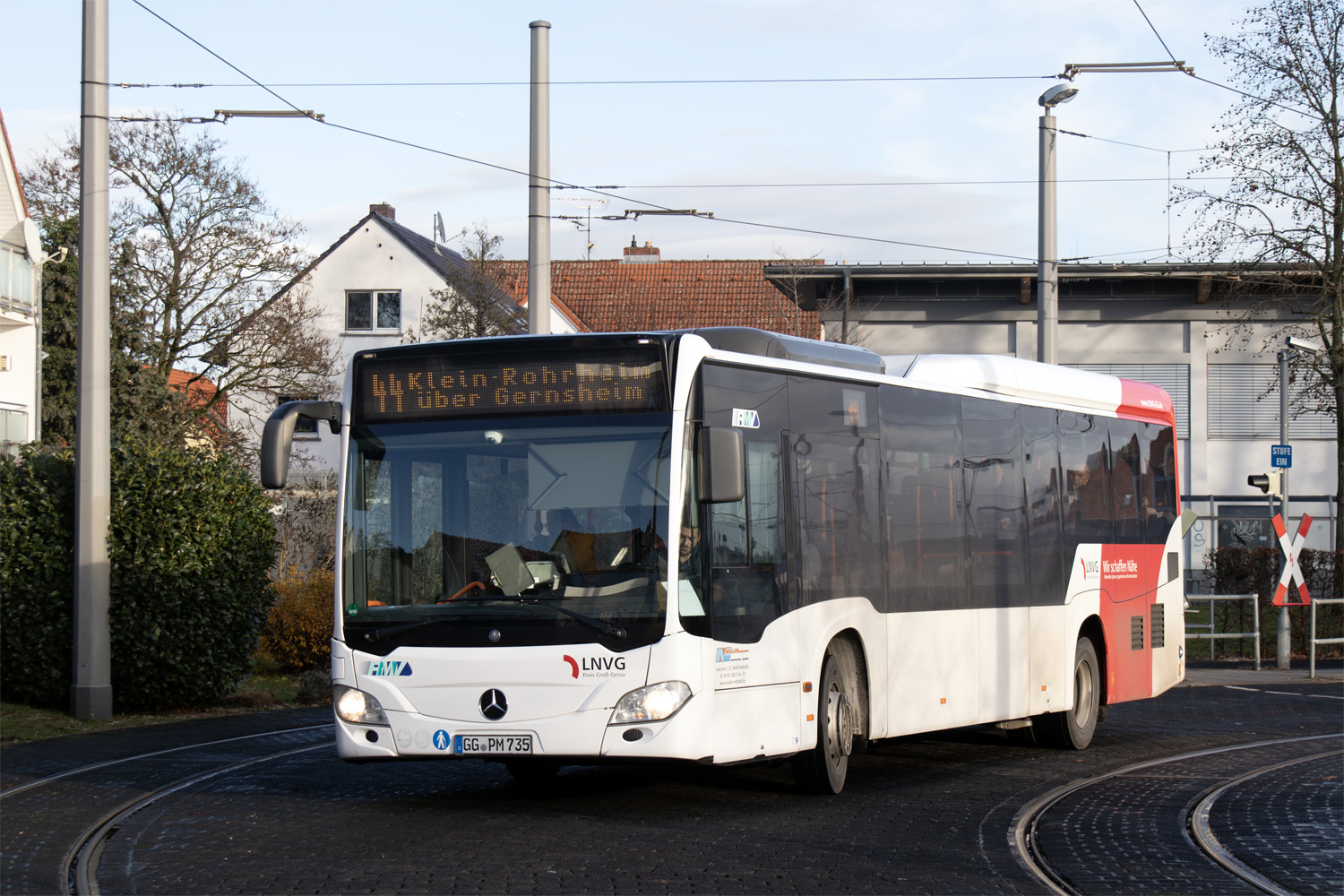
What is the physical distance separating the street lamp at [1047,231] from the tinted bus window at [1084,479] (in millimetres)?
5740

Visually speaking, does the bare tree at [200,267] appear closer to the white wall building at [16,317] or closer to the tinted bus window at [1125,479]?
the white wall building at [16,317]

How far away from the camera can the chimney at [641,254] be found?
2451 inches

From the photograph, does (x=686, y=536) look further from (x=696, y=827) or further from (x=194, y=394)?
(x=194, y=394)

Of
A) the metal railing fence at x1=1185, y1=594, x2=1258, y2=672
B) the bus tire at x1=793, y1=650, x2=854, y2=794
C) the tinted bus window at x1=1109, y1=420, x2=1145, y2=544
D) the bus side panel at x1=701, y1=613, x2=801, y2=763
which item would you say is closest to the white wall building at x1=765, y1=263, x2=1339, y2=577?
the metal railing fence at x1=1185, y1=594, x2=1258, y2=672

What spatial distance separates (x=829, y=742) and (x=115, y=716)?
8767 millimetres

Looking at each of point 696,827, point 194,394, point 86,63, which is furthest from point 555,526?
point 194,394

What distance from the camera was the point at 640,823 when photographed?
30.7 ft

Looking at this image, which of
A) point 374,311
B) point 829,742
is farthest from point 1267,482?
point 374,311

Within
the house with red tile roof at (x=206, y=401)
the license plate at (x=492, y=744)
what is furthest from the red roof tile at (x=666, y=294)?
the license plate at (x=492, y=744)

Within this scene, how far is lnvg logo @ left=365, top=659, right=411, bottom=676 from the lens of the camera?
9.39 metres

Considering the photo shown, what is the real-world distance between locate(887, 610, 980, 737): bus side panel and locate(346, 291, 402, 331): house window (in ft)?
141

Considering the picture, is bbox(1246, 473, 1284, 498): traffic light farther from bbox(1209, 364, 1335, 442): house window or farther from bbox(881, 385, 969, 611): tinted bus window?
bbox(1209, 364, 1335, 442): house window

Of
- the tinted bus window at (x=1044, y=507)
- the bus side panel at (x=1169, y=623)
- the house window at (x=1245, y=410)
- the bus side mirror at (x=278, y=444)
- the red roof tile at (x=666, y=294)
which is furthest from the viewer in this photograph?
the red roof tile at (x=666, y=294)

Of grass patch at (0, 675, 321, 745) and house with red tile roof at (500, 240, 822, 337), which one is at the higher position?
house with red tile roof at (500, 240, 822, 337)
